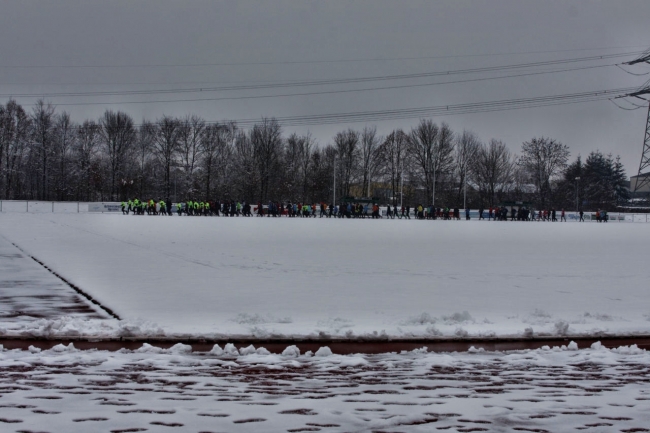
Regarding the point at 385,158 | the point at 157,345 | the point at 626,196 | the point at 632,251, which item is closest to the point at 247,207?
the point at 385,158

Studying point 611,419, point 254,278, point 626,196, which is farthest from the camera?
point 626,196

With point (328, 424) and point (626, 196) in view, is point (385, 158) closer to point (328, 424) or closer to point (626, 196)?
point (626, 196)

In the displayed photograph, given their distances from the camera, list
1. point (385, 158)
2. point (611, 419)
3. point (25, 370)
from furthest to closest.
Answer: point (385, 158), point (25, 370), point (611, 419)

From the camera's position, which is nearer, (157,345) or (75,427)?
(75,427)

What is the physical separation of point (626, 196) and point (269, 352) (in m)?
124

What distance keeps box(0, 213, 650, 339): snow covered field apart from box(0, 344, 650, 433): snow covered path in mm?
1264

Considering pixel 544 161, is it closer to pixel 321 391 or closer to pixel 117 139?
pixel 117 139

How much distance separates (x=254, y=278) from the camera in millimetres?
14109

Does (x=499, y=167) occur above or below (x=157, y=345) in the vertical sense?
above

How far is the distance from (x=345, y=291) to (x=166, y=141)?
8901 cm

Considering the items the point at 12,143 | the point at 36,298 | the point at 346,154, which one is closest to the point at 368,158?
the point at 346,154

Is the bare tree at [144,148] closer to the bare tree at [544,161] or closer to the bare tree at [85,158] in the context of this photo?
the bare tree at [85,158]

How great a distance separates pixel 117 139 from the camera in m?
98.5

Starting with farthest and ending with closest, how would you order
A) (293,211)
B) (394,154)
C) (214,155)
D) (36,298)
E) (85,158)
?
(394,154), (214,155), (85,158), (293,211), (36,298)
